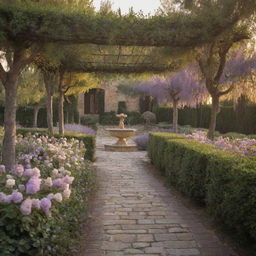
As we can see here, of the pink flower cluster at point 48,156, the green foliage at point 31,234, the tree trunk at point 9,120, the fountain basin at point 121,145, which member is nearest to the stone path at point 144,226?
the green foliage at point 31,234

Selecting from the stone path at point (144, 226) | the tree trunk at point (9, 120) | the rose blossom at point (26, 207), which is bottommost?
the stone path at point (144, 226)

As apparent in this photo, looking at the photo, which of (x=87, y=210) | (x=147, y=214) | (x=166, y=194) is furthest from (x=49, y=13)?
(x=166, y=194)

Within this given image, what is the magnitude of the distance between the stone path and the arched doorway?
74.6 ft

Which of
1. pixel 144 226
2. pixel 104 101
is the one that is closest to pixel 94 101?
pixel 104 101

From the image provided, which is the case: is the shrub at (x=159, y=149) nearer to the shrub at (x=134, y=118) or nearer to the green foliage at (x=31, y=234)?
the green foliage at (x=31, y=234)

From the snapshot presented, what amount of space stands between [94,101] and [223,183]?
27.4 meters

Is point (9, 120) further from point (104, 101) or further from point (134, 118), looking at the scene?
point (104, 101)

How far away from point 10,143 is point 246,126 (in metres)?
16.9

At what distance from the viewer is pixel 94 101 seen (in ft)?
102

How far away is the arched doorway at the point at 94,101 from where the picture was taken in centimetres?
3009

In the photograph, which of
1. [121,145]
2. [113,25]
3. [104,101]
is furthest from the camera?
[104,101]

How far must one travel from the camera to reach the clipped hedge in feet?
11.3

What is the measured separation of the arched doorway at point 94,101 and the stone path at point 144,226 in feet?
74.6

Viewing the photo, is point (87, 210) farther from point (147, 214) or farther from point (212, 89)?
point (212, 89)
